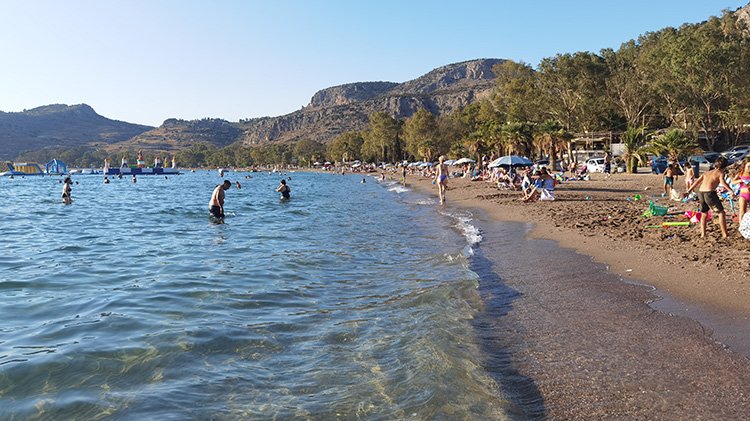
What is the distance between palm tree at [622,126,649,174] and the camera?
3566cm

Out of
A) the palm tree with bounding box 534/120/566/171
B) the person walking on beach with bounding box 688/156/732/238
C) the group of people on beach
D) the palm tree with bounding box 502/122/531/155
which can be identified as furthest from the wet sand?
the palm tree with bounding box 502/122/531/155

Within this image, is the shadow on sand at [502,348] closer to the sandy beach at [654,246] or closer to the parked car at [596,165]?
the sandy beach at [654,246]

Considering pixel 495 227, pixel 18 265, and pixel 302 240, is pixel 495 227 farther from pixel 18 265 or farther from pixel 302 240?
pixel 18 265

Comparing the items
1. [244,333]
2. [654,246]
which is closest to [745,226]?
[654,246]

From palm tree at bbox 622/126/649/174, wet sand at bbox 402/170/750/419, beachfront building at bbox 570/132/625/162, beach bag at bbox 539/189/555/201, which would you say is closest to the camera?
wet sand at bbox 402/170/750/419

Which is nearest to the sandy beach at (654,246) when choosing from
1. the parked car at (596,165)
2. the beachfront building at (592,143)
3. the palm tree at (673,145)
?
the palm tree at (673,145)

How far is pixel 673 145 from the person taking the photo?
32.0 m

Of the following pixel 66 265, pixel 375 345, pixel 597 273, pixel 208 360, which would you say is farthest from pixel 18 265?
pixel 597 273

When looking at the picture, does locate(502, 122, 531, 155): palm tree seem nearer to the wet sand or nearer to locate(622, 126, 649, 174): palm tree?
locate(622, 126, 649, 174): palm tree

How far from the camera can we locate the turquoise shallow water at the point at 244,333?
4309mm

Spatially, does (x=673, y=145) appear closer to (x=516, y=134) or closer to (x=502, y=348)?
(x=516, y=134)

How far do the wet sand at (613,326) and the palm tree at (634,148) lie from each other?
85.8 ft

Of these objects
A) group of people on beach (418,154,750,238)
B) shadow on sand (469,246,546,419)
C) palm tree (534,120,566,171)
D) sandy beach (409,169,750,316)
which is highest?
palm tree (534,120,566,171)

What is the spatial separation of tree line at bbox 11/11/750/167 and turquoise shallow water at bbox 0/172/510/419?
2952 centimetres
